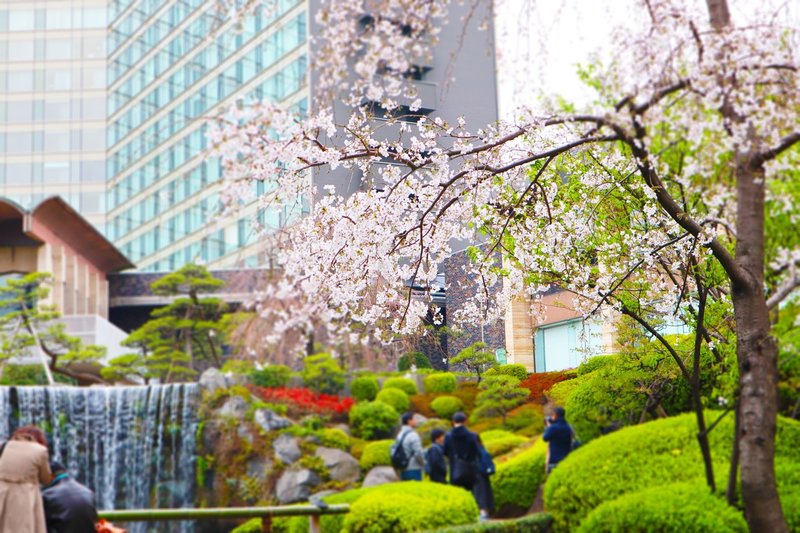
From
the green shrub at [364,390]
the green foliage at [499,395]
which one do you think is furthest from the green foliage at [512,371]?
the green shrub at [364,390]

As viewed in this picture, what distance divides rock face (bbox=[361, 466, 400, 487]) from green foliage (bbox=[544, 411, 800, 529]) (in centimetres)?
648

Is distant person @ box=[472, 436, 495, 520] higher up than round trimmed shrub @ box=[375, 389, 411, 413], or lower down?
lower down

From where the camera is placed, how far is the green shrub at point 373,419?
13.1 metres

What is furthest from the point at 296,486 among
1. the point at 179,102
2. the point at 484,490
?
the point at 179,102

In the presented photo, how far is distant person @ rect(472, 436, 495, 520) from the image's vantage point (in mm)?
7151

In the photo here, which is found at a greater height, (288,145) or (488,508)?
(288,145)

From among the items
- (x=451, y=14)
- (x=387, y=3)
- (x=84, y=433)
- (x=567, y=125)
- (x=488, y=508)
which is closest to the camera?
(x=387, y=3)

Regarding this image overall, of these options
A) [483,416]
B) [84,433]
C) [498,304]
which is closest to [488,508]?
[483,416]

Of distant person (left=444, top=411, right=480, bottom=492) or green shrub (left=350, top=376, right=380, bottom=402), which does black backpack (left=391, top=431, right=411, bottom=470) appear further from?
green shrub (left=350, top=376, right=380, bottom=402)

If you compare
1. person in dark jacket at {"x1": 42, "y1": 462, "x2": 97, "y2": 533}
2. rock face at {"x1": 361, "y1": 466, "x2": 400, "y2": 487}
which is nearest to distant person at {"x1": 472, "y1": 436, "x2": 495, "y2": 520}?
person in dark jacket at {"x1": 42, "y1": 462, "x2": 97, "y2": 533}

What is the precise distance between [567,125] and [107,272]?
21.6m

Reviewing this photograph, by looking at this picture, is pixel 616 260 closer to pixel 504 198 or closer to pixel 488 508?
pixel 504 198

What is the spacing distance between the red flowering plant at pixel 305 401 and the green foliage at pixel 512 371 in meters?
9.58

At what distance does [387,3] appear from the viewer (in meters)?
3.82
